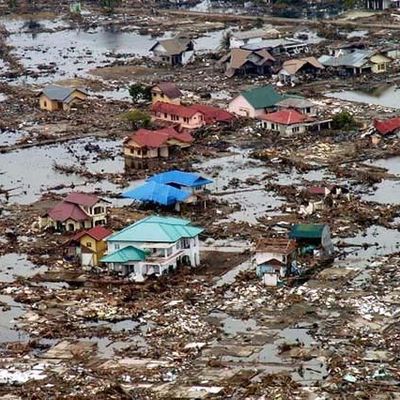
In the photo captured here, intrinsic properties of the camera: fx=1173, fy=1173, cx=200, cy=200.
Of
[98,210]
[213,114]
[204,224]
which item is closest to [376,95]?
[213,114]

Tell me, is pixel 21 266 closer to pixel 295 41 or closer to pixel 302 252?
pixel 302 252

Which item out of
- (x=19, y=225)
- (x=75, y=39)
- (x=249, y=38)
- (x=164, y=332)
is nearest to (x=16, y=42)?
(x=75, y=39)

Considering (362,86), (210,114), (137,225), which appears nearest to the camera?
(137,225)

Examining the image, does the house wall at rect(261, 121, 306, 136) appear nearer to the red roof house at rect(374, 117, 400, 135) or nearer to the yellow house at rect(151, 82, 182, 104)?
the red roof house at rect(374, 117, 400, 135)

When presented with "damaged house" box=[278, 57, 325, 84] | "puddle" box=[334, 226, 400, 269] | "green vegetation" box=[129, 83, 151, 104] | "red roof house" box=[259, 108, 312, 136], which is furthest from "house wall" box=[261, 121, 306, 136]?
"puddle" box=[334, 226, 400, 269]

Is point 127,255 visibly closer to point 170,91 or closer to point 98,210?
point 98,210

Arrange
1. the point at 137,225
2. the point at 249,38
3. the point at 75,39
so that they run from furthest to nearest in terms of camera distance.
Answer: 1. the point at 75,39
2. the point at 249,38
3. the point at 137,225
